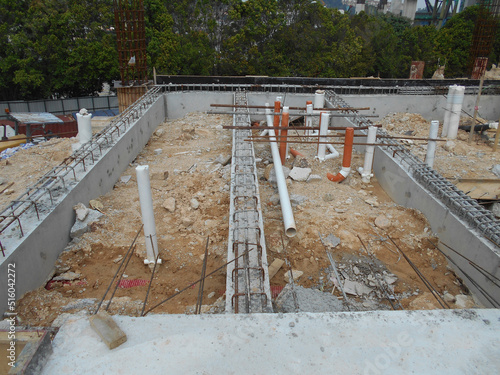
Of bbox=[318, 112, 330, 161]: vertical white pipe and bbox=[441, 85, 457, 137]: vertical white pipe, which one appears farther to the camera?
bbox=[441, 85, 457, 137]: vertical white pipe

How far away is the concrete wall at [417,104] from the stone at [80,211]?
15954 mm

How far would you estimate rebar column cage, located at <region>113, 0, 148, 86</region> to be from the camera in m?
19.7

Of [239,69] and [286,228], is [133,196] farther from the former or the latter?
[239,69]

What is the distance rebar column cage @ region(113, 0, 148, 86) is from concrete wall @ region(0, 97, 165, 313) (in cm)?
884

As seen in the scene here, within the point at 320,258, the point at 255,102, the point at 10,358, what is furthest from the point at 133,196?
the point at 255,102

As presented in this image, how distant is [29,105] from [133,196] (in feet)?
65.9

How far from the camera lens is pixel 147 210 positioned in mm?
7398

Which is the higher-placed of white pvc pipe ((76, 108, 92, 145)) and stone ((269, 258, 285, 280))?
white pvc pipe ((76, 108, 92, 145))

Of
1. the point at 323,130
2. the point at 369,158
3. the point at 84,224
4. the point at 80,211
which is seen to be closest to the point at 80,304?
the point at 84,224

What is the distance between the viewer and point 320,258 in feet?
27.5

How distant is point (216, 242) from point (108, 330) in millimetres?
4267

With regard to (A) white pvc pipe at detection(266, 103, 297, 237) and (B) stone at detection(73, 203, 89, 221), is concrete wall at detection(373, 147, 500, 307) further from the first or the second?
(B) stone at detection(73, 203, 89, 221)

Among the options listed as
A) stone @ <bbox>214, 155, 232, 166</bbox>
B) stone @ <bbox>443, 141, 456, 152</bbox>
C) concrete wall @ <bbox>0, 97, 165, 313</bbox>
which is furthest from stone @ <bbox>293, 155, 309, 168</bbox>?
stone @ <bbox>443, 141, 456, 152</bbox>

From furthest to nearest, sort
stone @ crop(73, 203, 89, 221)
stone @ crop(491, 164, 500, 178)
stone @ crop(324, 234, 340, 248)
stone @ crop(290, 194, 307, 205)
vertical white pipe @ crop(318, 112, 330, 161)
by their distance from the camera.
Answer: stone @ crop(491, 164, 500, 178) → vertical white pipe @ crop(318, 112, 330, 161) → stone @ crop(290, 194, 307, 205) → stone @ crop(324, 234, 340, 248) → stone @ crop(73, 203, 89, 221)
